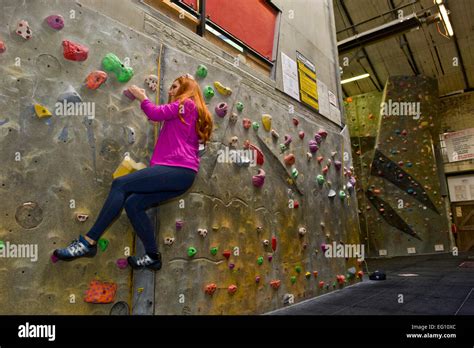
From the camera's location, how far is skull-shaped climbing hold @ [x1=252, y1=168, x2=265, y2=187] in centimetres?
263

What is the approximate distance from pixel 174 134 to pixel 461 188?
10.6 meters

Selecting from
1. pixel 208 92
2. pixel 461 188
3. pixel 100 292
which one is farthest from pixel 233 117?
pixel 461 188

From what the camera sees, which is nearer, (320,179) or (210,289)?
(210,289)

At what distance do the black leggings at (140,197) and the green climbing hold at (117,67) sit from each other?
56cm

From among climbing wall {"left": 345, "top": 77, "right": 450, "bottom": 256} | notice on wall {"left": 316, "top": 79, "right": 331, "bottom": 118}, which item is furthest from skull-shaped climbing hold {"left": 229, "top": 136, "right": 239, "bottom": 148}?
climbing wall {"left": 345, "top": 77, "right": 450, "bottom": 256}

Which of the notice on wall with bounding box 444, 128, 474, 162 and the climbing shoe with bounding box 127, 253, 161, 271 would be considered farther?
the notice on wall with bounding box 444, 128, 474, 162

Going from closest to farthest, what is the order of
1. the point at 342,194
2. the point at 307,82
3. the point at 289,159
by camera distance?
the point at 289,159 < the point at 307,82 < the point at 342,194

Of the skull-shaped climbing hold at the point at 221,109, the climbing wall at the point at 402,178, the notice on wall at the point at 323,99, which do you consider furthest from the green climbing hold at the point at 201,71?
the climbing wall at the point at 402,178

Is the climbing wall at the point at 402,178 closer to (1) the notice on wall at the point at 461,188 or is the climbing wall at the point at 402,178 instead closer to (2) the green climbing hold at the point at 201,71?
(1) the notice on wall at the point at 461,188

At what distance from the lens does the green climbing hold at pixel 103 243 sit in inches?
67.4

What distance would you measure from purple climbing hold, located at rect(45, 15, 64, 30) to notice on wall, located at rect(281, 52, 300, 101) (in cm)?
217

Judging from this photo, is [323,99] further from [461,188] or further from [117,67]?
[461,188]

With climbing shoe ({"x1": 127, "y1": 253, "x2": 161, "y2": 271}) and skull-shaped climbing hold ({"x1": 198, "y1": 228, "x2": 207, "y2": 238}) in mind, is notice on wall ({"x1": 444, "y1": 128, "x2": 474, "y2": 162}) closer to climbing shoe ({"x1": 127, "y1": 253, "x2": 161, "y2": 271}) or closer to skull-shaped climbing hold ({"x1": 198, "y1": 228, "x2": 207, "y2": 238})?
skull-shaped climbing hold ({"x1": 198, "y1": 228, "x2": 207, "y2": 238})

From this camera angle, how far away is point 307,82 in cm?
381
